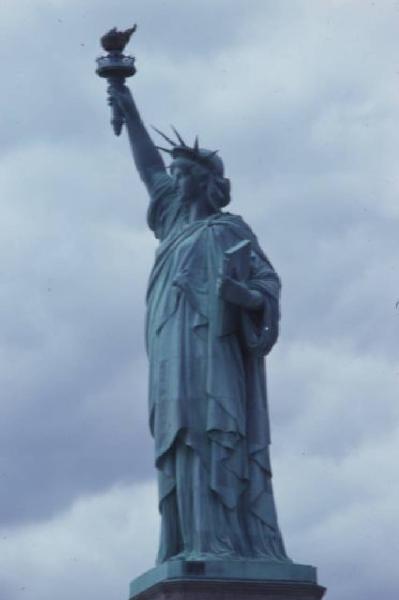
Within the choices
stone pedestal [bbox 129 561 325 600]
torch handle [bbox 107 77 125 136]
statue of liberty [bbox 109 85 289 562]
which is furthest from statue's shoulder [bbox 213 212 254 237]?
stone pedestal [bbox 129 561 325 600]

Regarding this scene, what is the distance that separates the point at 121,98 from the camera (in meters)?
25.2

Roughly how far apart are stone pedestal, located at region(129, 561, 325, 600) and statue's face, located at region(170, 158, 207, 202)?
16.6 ft

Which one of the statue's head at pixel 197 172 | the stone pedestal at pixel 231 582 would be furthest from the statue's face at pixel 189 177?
the stone pedestal at pixel 231 582

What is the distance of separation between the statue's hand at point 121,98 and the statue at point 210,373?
1091 mm

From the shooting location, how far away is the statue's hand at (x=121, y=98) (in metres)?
25.2

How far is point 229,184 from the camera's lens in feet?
81.0

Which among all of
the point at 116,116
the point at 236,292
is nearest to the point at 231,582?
the point at 236,292

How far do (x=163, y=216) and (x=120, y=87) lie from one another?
6.36 ft

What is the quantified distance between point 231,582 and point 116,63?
752 centimetres

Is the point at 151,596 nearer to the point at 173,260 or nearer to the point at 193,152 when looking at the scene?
the point at 173,260

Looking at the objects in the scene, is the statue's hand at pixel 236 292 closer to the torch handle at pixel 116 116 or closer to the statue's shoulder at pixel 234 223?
the statue's shoulder at pixel 234 223

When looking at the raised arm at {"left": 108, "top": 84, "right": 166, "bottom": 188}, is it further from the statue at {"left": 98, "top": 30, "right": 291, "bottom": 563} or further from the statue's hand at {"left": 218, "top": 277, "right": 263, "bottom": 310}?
the statue's hand at {"left": 218, "top": 277, "right": 263, "bottom": 310}

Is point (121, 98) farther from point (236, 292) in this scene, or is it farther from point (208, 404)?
point (208, 404)

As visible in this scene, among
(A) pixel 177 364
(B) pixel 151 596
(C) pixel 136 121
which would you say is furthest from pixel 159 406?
(C) pixel 136 121
